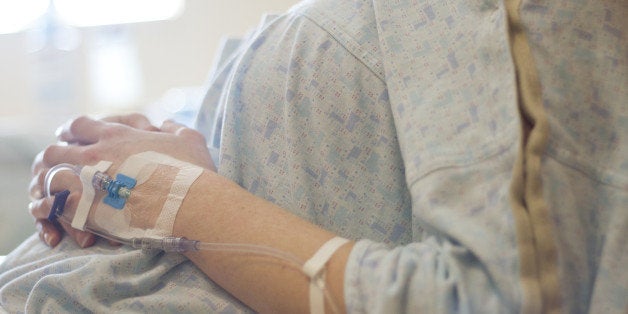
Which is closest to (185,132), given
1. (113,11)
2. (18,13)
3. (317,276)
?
(317,276)

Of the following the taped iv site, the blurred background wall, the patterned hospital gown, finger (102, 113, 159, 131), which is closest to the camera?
the patterned hospital gown

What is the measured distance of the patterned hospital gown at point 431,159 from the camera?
607mm

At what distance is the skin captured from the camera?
677 mm

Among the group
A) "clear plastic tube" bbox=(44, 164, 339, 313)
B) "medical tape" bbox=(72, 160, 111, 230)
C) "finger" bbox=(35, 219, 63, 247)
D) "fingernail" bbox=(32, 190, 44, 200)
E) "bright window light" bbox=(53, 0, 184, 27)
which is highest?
"medical tape" bbox=(72, 160, 111, 230)

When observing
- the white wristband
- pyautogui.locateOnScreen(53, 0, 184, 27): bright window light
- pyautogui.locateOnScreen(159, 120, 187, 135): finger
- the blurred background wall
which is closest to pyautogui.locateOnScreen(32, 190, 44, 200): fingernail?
pyautogui.locateOnScreen(159, 120, 187, 135): finger

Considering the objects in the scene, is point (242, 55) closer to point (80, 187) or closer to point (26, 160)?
point (80, 187)

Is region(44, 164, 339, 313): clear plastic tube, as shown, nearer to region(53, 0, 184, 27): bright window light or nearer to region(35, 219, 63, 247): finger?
region(35, 219, 63, 247): finger

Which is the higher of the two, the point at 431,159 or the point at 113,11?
the point at 431,159

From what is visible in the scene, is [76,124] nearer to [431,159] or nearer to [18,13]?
[431,159]

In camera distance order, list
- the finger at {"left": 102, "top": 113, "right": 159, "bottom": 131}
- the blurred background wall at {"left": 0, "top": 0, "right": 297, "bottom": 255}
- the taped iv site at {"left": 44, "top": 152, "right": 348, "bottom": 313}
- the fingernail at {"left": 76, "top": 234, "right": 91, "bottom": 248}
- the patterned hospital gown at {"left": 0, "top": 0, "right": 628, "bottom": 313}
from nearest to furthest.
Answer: the patterned hospital gown at {"left": 0, "top": 0, "right": 628, "bottom": 313}, the taped iv site at {"left": 44, "top": 152, "right": 348, "bottom": 313}, the fingernail at {"left": 76, "top": 234, "right": 91, "bottom": 248}, the finger at {"left": 102, "top": 113, "right": 159, "bottom": 131}, the blurred background wall at {"left": 0, "top": 0, "right": 297, "bottom": 255}

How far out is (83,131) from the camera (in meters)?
0.93

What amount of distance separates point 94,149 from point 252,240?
33 cm

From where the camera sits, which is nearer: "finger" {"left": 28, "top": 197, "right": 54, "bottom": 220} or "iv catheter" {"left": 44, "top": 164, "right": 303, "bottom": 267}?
"iv catheter" {"left": 44, "top": 164, "right": 303, "bottom": 267}

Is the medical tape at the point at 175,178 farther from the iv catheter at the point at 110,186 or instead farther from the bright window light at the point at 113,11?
the bright window light at the point at 113,11
